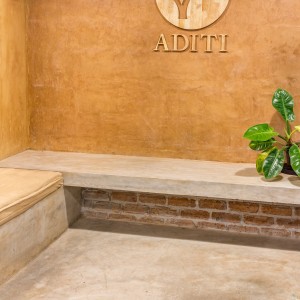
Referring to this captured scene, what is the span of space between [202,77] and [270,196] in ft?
4.26

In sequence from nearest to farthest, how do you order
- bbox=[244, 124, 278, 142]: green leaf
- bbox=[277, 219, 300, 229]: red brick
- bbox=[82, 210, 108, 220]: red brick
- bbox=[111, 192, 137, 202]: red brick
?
bbox=[244, 124, 278, 142]: green leaf
bbox=[277, 219, 300, 229]: red brick
bbox=[111, 192, 137, 202]: red brick
bbox=[82, 210, 108, 220]: red brick

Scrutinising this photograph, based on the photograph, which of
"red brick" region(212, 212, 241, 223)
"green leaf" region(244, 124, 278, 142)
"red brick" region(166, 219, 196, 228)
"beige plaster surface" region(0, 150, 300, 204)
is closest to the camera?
"beige plaster surface" region(0, 150, 300, 204)

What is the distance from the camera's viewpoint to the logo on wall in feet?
14.0

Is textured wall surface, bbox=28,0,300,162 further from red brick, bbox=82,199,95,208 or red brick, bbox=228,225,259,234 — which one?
red brick, bbox=228,225,259,234

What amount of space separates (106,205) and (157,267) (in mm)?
1249

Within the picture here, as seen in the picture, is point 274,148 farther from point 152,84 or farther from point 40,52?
point 40,52

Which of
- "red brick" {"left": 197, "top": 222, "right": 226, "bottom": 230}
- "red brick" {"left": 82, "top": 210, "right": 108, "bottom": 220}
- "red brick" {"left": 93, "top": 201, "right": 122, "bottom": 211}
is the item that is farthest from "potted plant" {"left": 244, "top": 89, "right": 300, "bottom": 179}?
"red brick" {"left": 82, "top": 210, "right": 108, "bottom": 220}

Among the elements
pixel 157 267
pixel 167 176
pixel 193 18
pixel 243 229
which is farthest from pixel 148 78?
pixel 157 267

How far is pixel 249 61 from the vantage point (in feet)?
14.0

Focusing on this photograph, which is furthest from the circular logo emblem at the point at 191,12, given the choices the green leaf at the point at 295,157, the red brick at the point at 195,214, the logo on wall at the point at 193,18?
the red brick at the point at 195,214

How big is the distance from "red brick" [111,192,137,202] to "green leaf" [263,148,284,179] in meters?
1.39

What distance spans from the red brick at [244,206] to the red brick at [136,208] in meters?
0.81

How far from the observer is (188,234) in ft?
14.4

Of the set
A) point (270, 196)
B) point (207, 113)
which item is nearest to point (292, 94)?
point (207, 113)
